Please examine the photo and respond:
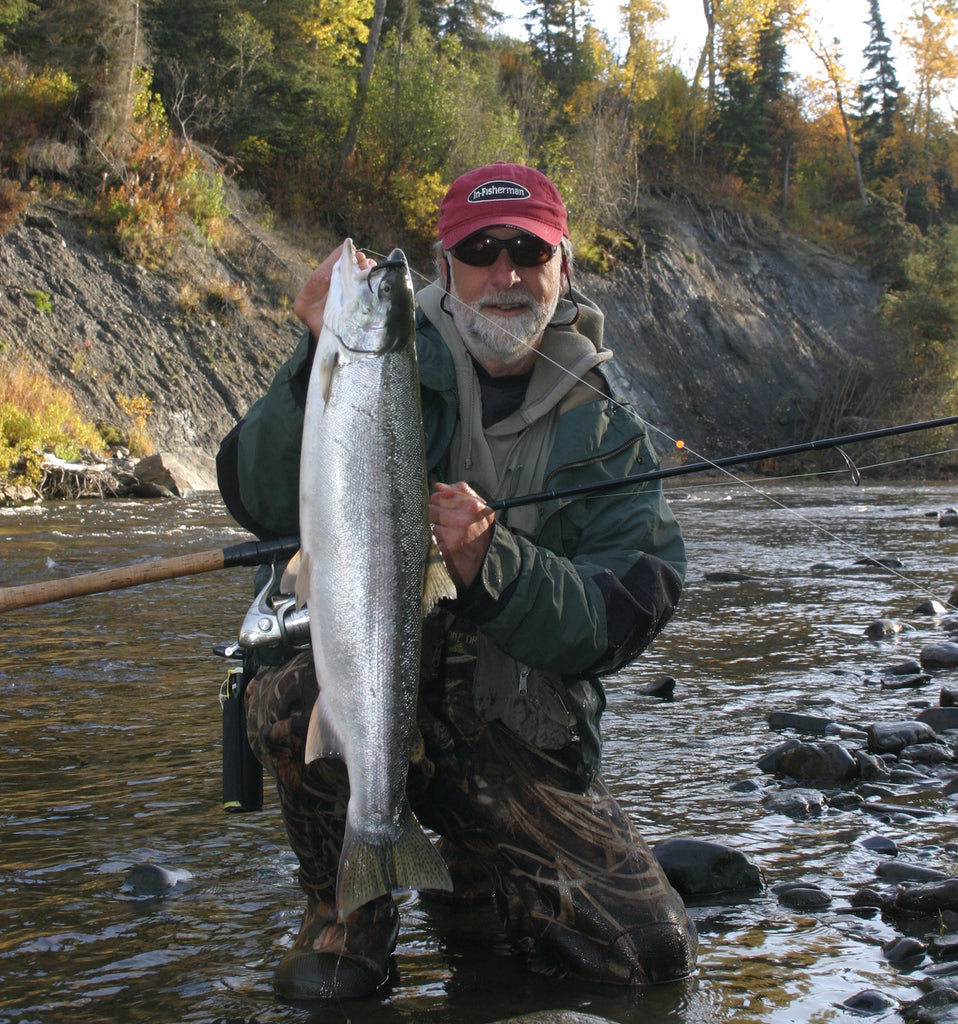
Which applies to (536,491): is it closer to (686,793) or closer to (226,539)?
(686,793)

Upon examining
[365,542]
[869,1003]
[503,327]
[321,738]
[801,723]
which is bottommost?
[869,1003]

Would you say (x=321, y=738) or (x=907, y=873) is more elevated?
(x=321, y=738)

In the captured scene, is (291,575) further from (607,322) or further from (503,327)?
(607,322)

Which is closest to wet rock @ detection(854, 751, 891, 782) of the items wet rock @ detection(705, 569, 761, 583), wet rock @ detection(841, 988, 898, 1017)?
wet rock @ detection(841, 988, 898, 1017)

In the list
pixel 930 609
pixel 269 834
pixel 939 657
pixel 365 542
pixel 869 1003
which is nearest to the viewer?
pixel 365 542

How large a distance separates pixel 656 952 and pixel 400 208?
29484 millimetres

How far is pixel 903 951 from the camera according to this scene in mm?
2857

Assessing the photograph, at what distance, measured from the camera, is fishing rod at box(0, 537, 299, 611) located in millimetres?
3162

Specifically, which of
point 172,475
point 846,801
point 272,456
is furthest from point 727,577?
point 172,475

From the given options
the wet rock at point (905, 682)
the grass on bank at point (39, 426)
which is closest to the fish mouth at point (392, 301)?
the wet rock at point (905, 682)

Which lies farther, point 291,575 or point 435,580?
point 291,575

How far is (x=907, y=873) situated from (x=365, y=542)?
6.58 ft

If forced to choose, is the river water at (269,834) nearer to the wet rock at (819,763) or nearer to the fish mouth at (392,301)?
the wet rock at (819,763)

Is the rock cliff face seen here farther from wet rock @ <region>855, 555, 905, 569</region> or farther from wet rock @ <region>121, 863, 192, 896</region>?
wet rock @ <region>121, 863, 192, 896</region>
